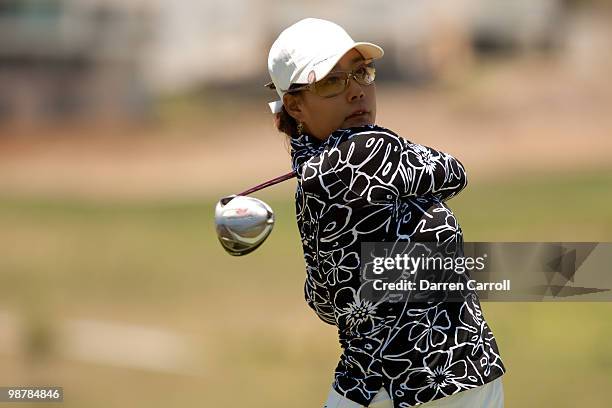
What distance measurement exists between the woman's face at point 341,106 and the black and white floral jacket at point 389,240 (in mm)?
68

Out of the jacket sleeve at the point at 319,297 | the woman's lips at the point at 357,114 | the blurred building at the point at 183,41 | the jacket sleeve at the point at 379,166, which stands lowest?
the jacket sleeve at the point at 319,297

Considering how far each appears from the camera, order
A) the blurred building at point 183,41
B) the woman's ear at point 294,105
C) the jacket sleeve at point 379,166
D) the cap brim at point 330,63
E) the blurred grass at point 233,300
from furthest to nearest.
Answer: the blurred building at point 183,41 < the blurred grass at point 233,300 < the woman's ear at point 294,105 < the cap brim at point 330,63 < the jacket sleeve at point 379,166

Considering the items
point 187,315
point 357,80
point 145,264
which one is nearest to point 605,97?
point 145,264

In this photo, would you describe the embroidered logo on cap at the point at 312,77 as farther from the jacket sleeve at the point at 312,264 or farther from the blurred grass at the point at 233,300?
the blurred grass at the point at 233,300

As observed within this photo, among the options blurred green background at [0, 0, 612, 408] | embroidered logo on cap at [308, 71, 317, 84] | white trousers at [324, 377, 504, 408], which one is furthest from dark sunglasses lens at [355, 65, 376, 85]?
blurred green background at [0, 0, 612, 408]

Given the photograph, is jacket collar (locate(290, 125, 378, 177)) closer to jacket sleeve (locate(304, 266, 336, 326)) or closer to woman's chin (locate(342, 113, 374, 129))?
woman's chin (locate(342, 113, 374, 129))

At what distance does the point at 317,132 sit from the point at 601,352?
5.98 meters

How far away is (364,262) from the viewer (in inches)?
109

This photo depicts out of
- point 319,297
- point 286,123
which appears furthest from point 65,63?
point 319,297

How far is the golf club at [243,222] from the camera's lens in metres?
2.80

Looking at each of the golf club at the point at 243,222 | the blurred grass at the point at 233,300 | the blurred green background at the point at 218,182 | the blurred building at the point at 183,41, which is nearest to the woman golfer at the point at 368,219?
the golf club at the point at 243,222

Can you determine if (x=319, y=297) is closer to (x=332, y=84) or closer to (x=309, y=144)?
(x=309, y=144)

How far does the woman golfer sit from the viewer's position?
2717 mm

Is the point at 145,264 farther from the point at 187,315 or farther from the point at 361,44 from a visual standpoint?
the point at 361,44
